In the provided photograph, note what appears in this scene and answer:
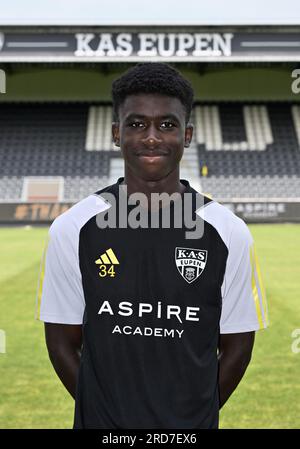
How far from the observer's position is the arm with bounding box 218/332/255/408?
175 centimetres

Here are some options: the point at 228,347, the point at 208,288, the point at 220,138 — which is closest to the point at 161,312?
the point at 208,288

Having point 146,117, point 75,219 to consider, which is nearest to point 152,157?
point 146,117

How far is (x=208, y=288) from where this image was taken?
1588mm

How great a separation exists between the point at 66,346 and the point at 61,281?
0.23 metres

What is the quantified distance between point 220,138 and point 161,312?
24547 mm

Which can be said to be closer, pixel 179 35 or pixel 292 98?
pixel 179 35

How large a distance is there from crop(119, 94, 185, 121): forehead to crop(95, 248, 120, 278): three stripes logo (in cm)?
42

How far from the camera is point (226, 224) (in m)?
1.63
